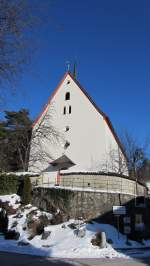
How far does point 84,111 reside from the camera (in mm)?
35750

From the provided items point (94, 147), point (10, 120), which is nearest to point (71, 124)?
point (94, 147)

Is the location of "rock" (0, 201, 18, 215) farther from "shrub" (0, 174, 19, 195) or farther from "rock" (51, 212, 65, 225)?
"rock" (51, 212, 65, 225)

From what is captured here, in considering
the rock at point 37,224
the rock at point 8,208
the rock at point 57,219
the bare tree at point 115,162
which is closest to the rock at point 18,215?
the rock at point 8,208

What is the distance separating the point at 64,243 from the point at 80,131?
19294 mm

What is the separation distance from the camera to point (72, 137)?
3519 centimetres

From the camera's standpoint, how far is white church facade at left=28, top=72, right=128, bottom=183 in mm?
33406

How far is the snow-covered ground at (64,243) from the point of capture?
14711 mm

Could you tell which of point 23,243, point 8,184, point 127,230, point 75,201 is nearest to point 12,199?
point 8,184

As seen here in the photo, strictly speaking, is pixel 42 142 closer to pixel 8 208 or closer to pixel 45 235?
pixel 8 208

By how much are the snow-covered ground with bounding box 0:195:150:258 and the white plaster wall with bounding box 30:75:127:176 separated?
12.9 metres

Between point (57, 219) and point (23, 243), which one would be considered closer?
point (23, 243)

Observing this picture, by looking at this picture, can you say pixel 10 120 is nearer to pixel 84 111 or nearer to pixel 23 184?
pixel 84 111

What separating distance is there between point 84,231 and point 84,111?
19743 mm

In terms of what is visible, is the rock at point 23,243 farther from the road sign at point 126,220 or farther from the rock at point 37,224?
the road sign at point 126,220
